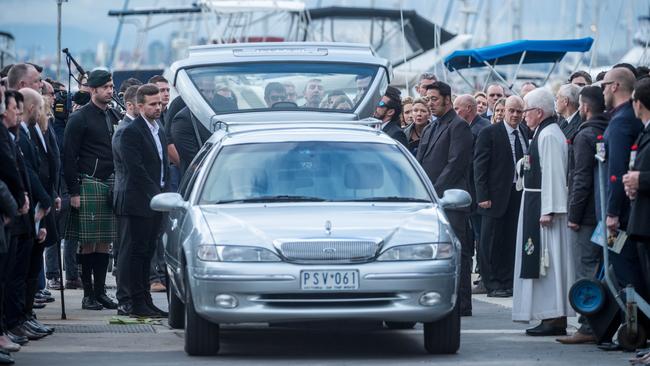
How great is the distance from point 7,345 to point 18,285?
3.72 feet

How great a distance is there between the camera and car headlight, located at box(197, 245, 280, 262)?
10.4 metres

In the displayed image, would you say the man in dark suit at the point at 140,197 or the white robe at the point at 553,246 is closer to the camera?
the white robe at the point at 553,246

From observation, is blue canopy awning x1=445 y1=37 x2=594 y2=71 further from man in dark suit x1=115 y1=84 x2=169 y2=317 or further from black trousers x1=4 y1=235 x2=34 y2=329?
black trousers x1=4 y1=235 x2=34 y2=329

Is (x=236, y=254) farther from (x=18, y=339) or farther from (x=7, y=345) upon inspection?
(x=18, y=339)

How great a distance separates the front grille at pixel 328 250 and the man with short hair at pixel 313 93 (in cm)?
572

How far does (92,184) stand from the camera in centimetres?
1498

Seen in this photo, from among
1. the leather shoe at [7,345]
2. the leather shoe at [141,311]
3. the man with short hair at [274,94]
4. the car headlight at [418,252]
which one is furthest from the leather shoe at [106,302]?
the car headlight at [418,252]

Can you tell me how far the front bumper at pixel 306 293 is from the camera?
1037 cm

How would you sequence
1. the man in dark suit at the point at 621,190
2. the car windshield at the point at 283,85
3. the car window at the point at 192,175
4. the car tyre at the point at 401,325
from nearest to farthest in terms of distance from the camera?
the man in dark suit at the point at 621,190, the car window at the point at 192,175, the car tyre at the point at 401,325, the car windshield at the point at 283,85

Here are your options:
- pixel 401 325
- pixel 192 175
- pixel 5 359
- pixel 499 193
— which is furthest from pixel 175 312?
pixel 499 193

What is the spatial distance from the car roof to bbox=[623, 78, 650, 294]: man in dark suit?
6.82ft

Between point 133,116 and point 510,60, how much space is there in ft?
46.8

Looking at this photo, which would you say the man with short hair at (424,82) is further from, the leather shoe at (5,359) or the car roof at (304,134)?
the leather shoe at (5,359)

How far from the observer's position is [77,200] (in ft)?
48.7
